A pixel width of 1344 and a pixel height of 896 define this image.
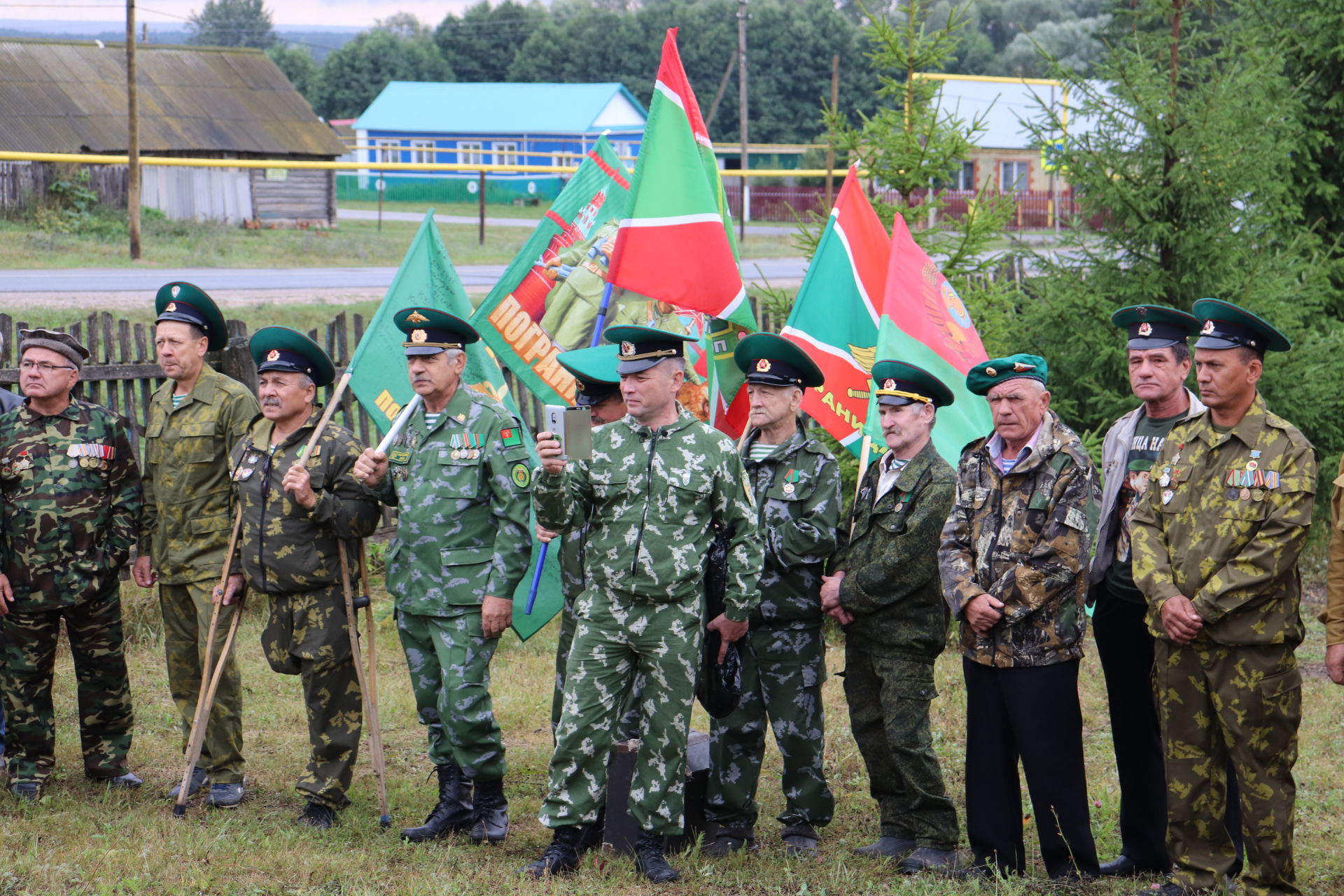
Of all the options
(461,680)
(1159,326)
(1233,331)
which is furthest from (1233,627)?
(461,680)

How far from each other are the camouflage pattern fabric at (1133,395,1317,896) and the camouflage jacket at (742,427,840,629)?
1.23 metres

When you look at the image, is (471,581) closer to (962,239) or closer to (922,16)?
(962,239)

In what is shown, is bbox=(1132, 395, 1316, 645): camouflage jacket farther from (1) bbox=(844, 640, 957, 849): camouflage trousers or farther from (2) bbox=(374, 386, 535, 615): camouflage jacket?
(2) bbox=(374, 386, 535, 615): camouflage jacket

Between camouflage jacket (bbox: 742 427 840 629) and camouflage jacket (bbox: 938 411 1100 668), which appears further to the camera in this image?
camouflage jacket (bbox: 742 427 840 629)

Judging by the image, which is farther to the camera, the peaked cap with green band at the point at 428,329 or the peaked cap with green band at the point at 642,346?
the peaked cap with green band at the point at 428,329

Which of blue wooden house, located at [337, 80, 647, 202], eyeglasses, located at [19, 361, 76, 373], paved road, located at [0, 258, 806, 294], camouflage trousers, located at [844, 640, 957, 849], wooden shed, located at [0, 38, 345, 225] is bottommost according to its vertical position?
camouflage trousers, located at [844, 640, 957, 849]

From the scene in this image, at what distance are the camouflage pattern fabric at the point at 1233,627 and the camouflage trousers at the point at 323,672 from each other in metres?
3.31

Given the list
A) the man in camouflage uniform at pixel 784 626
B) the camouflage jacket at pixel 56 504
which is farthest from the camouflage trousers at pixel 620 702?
the camouflage jacket at pixel 56 504

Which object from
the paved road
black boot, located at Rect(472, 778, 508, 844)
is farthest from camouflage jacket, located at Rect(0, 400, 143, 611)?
the paved road

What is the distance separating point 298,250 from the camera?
25.7 metres

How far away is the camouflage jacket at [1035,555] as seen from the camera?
471 centimetres

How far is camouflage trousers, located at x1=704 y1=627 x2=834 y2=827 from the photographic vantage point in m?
5.37

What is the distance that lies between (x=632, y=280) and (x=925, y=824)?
8.95 feet

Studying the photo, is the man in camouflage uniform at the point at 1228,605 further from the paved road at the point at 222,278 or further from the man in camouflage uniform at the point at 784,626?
the paved road at the point at 222,278
